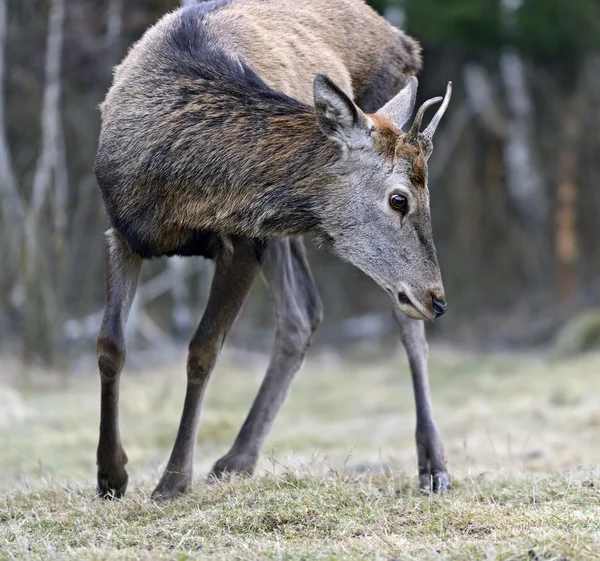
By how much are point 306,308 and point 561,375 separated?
18.8 feet

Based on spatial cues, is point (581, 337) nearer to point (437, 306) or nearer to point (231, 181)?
point (437, 306)

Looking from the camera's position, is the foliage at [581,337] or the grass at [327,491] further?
the foliage at [581,337]

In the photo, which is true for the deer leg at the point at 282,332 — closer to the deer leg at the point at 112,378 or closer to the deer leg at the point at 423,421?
the deer leg at the point at 423,421

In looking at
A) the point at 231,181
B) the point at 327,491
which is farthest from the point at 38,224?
the point at 327,491

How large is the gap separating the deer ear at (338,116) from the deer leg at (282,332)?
1452mm

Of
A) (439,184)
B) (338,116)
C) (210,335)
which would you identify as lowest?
(439,184)

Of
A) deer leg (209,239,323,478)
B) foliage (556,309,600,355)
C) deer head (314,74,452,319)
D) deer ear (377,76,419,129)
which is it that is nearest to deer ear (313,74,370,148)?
deer head (314,74,452,319)

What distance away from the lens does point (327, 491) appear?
5207 mm

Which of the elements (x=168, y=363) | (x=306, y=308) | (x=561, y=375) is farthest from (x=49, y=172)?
(x=306, y=308)

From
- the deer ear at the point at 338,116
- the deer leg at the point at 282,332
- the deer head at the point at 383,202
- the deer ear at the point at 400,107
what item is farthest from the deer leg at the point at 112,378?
the deer ear at the point at 400,107

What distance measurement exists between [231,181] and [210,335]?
31.0 inches

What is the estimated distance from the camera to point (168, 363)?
13.9 m

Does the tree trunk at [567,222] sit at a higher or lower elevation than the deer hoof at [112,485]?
lower

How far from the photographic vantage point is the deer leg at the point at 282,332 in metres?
6.41
